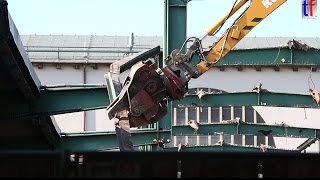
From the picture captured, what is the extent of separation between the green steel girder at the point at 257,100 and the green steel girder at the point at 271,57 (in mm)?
1116

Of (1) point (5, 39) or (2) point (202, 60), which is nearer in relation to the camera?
(1) point (5, 39)

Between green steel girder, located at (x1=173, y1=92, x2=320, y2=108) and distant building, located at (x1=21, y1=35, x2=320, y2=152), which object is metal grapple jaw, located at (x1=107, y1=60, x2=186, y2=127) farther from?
distant building, located at (x1=21, y1=35, x2=320, y2=152)

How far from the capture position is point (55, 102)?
13.2 meters

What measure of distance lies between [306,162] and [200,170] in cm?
90

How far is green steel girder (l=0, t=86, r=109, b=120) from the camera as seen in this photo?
42.1 feet

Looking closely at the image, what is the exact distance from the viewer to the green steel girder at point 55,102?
12.8 m

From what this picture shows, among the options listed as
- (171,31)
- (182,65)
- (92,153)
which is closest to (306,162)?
(92,153)

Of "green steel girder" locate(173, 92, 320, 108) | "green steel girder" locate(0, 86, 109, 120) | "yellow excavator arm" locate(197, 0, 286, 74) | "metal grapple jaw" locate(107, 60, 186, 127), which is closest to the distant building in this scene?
"green steel girder" locate(173, 92, 320, 108)

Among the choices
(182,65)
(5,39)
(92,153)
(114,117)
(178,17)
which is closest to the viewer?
(92,153)

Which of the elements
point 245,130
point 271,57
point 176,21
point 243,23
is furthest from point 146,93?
point 245,130

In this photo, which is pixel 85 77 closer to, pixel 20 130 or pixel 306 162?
pixel 20 130

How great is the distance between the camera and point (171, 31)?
14398 millimetres

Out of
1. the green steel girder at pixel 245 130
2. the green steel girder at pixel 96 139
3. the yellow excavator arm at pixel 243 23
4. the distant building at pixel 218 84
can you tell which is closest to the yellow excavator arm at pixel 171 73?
the yellow excavator arm at pixel 243 23

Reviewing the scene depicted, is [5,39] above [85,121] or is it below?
above
